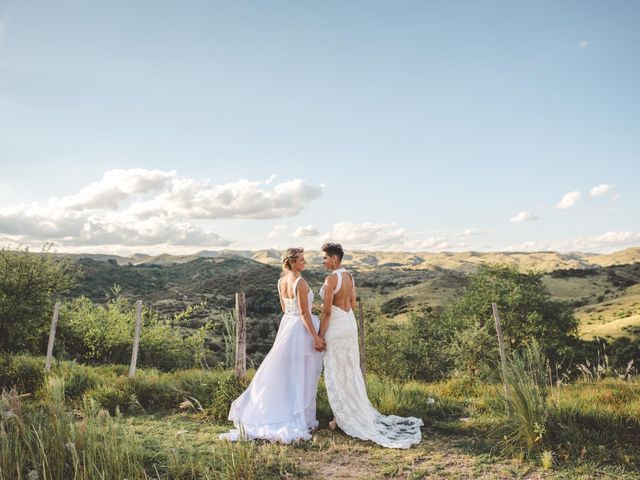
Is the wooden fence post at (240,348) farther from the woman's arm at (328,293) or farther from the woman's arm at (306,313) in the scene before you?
the woman's arm at (328,293)

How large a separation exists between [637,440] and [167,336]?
17.2 meters

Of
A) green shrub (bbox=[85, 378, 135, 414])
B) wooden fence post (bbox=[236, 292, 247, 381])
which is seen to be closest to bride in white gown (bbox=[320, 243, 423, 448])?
wooden fence post (bbox=[236, 292, 247, 381])

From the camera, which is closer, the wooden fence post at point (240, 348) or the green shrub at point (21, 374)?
the wooden fence post at point (240, 348)

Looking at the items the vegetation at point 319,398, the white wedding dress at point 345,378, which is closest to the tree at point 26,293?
the vegetation at point 319,398

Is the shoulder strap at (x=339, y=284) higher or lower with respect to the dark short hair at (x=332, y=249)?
lower

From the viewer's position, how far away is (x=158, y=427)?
22.8ft

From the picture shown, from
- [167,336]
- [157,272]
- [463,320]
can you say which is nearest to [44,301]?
[167,336]

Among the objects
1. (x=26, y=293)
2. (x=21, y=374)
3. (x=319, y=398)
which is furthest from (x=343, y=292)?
(x=26, y=293)

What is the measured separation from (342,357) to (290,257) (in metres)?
1.63

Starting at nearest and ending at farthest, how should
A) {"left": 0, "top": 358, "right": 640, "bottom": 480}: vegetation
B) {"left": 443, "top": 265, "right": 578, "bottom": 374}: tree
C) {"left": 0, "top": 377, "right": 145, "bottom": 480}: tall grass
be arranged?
{"left": 0, "top": 377, "right": 145, "bottom": 480}: tall grass → {"left": 0, "top": 358, "right": 640, "bottom": 480}: vegetation → {"left": 443, "top": 265, "right": 578, "bottom": 374}: tree

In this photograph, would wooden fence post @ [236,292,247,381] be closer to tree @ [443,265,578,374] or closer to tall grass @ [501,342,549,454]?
tall grass @ [501,342,549,454]

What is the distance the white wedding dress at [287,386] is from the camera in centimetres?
638

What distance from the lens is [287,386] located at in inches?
260

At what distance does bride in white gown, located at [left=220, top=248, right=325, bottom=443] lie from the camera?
21.1 feet
